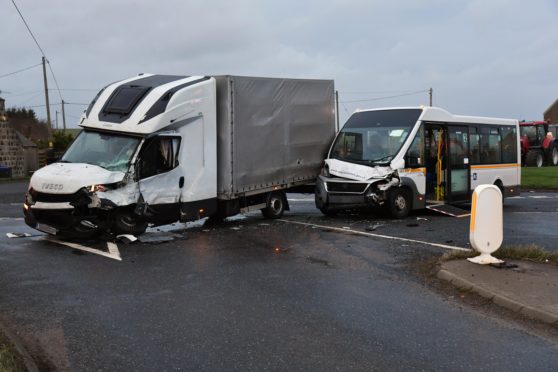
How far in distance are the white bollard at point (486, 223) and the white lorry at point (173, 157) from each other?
5.91 m

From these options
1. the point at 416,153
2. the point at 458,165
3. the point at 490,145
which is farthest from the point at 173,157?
the point at 490,145

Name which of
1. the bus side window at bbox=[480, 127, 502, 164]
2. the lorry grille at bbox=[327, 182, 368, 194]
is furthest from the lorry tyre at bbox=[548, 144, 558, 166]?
the lorry grille at bbox=[327, 182, 368, 194]

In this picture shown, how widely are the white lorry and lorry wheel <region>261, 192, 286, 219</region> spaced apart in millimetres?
26

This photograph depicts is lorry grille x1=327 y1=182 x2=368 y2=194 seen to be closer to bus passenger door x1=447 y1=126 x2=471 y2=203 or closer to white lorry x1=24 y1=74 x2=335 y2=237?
white lorry x1=24 y1=74 x2=335 y2=237

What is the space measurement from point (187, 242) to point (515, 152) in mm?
11893

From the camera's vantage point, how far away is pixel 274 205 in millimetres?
13984

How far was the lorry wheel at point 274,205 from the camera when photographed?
45.3 ft

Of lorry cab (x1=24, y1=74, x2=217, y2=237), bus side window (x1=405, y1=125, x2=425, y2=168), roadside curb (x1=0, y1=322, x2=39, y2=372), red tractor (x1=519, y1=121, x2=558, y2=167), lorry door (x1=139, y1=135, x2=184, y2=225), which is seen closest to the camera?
roadside curb (x1=0, y1=322, x2=39, y2=372)

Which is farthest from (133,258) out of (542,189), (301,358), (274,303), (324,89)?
(542,189)

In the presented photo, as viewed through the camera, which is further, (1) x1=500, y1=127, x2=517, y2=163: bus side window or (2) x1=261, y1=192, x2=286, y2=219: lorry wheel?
(1) x1=500, y1=127, x2=517, y2=163: bus side window

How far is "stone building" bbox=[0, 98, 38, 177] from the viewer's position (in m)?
44.3

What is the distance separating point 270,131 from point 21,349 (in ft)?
30.4

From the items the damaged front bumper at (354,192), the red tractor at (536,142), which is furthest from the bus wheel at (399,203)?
the red tractor at (536,142)

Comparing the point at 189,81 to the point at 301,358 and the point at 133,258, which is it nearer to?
the point at 133,258
